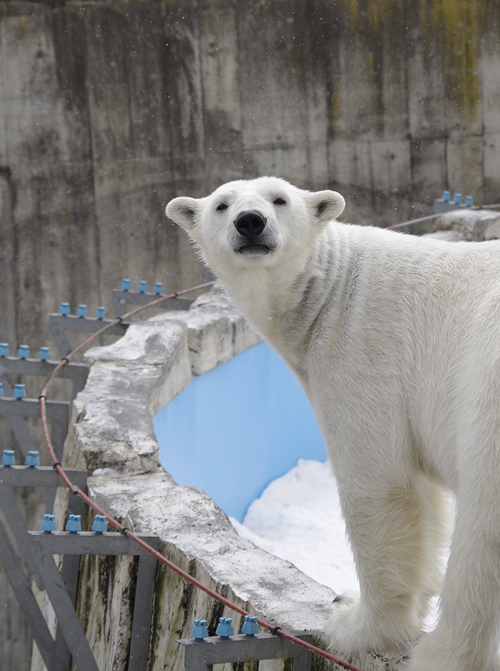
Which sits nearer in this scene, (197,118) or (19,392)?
(19,392)

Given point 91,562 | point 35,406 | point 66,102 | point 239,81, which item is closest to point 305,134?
point 239,81

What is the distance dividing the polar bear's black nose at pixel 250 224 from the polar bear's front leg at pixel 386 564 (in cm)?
76

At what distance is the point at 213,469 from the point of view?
497 cm

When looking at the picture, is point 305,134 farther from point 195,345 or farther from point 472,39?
point 195,345

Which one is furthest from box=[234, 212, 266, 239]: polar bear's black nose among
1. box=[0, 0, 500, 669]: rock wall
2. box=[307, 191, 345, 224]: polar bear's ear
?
box=[0, 0, 500, 669]: rock wall

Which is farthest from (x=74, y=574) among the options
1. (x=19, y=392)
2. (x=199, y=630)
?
(x=199, y=630)

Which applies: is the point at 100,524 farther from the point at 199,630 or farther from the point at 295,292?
the point at 295,292

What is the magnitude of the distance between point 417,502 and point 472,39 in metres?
6.96

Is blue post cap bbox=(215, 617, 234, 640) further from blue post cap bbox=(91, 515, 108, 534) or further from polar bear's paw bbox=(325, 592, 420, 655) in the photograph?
blue post cap bbox=(91, 515, 108, 534)

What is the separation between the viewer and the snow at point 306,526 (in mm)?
4012

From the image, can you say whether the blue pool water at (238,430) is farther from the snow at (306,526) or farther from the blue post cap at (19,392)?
the blue post cap at (19,392)

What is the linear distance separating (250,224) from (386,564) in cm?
99

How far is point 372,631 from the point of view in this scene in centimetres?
201

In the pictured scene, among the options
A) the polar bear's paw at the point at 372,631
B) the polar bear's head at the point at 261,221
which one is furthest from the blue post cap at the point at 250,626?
the polar bear's head at the point at 261,221
